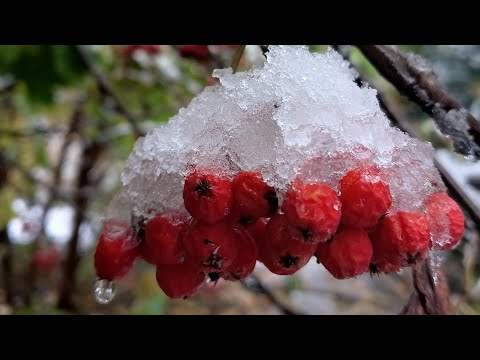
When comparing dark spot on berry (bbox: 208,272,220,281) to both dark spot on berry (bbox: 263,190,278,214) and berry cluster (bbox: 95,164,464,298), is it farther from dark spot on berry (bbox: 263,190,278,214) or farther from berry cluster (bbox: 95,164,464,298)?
dark spot on berry (bbox: 263,190,278,214)

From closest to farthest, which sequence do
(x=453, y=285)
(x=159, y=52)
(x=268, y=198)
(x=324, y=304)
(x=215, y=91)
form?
(x=268, y=198)
(x=215, y=91)
(x=159, y=52)
(x=453, y=285)
(x=324, y=304)

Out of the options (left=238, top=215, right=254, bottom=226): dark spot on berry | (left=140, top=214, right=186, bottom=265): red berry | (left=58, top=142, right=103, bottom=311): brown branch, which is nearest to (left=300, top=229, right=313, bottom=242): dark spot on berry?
(left=238, top=215, right=254, bottom=226): dark spot on berry

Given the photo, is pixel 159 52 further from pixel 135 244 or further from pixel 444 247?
pixel 444 247

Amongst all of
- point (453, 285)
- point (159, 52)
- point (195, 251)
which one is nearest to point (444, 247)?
point (195, 251)

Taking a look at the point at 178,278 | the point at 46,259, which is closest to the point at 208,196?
the point at 178,278

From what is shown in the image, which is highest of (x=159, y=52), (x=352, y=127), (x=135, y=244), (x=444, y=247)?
(x=352, y=127)

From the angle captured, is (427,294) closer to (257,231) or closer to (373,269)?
(373,269)
